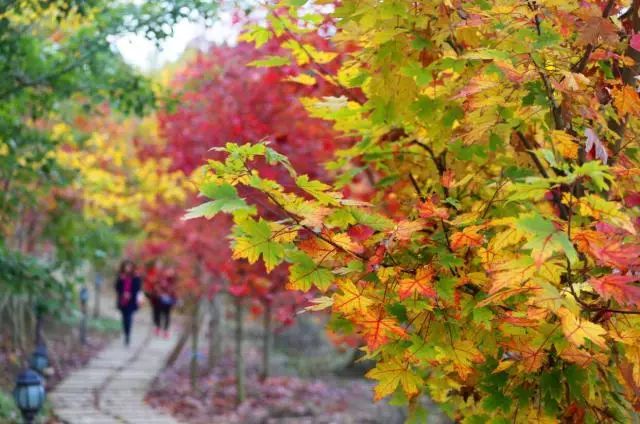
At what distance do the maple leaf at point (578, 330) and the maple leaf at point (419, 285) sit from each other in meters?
0.45

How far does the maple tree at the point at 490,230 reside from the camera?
208cm

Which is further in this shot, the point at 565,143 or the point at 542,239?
the point at 565,143

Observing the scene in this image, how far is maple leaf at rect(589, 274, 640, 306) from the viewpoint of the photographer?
1.93m

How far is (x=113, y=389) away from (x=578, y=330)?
10.1 m

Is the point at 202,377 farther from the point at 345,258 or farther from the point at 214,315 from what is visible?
the point at 345,258

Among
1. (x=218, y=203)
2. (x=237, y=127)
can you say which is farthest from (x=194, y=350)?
(x=218, y=203)

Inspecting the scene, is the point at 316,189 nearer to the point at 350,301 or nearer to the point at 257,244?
the point at 257,244

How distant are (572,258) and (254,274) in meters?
9.11

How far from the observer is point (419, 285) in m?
2.30

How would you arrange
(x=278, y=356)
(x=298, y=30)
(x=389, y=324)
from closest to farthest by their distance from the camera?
(x=389, y=324) → (x=298, y=30) → (x=278, y=356)

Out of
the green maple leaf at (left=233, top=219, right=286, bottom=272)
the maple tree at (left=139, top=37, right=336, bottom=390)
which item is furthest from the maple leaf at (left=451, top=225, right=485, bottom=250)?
the maple tree at (left=139, top=37, right=336, bottom=390)

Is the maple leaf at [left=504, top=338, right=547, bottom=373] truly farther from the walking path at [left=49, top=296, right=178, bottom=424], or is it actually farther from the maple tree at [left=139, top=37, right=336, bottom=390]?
the walking path at [left=49, top=296, right=178, bottom=424]

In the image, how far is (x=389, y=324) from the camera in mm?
2273

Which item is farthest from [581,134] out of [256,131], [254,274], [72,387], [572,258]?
[72,387]
